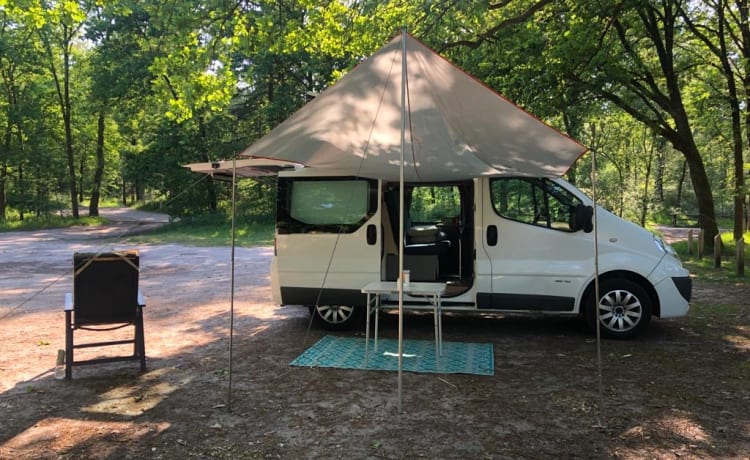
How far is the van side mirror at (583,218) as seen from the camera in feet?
20.0

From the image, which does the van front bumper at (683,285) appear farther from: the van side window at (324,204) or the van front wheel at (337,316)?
the van front wheel at (337,316)

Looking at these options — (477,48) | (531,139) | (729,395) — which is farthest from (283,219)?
(477,48)

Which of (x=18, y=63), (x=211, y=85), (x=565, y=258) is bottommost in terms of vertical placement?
(x=565, y=258)

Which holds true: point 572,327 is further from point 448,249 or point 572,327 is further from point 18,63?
point 18,63

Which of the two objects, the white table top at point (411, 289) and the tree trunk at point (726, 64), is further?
the tree trunk at point (726, 64)

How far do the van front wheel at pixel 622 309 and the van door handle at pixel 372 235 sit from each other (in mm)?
2587

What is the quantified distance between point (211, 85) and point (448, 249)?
4873mm

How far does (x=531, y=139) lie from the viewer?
473 centimetres

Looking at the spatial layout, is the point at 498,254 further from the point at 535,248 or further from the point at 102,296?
the point at 102,296

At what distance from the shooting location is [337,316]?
6.90 meters

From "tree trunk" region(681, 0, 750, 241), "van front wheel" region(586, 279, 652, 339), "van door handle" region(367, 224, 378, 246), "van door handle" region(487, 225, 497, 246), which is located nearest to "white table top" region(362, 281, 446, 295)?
"van door handle" region(367, 224, 378, 246)

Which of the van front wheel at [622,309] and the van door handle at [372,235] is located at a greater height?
the van door handle at [372,235]

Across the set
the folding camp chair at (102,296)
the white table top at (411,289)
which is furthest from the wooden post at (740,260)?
the folding camp chair at (102,296)

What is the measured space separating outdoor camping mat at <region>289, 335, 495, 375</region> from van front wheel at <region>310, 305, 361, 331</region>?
35 centimetres
